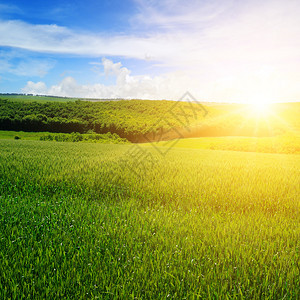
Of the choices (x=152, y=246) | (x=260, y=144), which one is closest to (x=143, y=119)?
(x=260, y=144)

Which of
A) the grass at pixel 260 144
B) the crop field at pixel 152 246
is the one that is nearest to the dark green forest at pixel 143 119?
→ the grass at pixel 260 144

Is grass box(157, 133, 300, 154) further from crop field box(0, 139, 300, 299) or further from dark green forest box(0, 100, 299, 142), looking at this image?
crop field box(0, 139, 300, 299)

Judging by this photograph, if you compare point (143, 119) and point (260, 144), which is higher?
point (143, 119)

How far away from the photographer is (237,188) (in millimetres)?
6535

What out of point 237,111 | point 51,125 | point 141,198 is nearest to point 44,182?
point 141,198

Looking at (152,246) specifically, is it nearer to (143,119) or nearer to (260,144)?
(260,144)

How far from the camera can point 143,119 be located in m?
36.3

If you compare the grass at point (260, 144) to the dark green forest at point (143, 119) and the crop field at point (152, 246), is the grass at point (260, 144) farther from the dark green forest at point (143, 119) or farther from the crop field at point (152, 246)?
the crop field at point (152, 246)

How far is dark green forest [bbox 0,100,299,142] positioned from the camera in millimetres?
29953

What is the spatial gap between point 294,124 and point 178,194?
1116 inches

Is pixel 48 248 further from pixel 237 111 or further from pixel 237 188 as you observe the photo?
pixel 237 111

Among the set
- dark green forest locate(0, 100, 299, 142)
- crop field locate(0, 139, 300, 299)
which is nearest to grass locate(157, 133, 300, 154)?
dark green forest locate(0, 100, 299, 142)

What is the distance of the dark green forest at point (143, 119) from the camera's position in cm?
2995

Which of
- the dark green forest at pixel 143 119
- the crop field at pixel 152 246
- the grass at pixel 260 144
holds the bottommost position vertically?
the crop field at pixel 152 246
